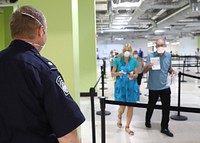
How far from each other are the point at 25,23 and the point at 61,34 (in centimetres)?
178

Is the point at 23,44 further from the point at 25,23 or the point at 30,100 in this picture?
the point at 30,100

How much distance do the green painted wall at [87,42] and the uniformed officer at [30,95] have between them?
18.5 feet

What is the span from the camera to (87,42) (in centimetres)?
688

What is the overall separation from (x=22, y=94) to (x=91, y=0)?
20.0 ft

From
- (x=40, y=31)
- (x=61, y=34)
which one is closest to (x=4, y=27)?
(x=61, y=34)

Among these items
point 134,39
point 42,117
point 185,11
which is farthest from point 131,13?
point 134,39

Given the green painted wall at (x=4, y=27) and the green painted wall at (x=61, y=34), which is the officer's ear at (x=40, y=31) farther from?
the green painted wall at (x=4, y=27)

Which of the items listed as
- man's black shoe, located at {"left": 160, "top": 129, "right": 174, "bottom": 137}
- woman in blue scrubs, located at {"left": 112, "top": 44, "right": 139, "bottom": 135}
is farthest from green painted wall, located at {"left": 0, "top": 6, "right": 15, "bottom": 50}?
man's black shoe, located at {"left": 160, "top": 129, "right": 174, "bottom": 137}

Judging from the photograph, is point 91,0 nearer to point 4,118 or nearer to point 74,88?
point 74,88

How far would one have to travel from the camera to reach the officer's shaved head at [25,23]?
3.88 feet

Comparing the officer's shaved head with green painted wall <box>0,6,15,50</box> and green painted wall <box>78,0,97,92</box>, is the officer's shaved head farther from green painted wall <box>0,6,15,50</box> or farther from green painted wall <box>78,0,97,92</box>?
green painted wall <box>78,0,97,92</box>

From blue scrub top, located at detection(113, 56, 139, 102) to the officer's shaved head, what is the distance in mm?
2854

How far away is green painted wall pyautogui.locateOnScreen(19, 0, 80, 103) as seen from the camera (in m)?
2.92

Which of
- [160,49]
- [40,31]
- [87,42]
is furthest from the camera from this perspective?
[87,42]
